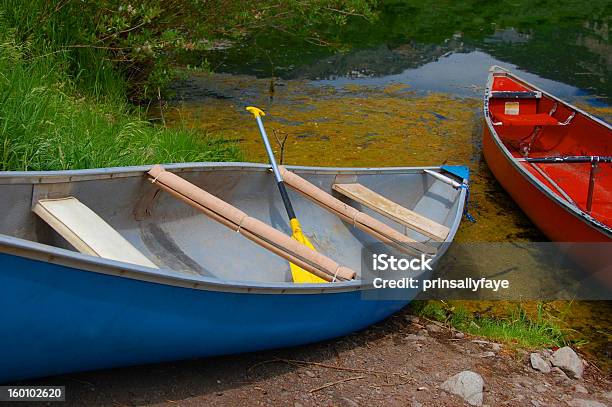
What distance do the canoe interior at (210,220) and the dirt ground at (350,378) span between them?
2.03ft

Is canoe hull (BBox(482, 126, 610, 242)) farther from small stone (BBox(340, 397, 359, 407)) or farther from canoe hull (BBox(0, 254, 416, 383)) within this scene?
small stone (BBox(340, 397, 359, 407))

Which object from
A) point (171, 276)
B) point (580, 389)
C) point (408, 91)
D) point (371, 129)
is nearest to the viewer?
point (171, 276)

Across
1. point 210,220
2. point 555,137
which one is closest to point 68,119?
point 210,220

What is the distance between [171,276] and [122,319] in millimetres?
277

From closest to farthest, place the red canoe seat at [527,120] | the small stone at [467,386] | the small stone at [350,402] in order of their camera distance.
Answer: the small stone at [350,402] < the small stone at [467,386] < the red canoe seat at [527,120]

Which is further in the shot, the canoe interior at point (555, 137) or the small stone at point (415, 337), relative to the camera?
the canoe interior at point (555, 137)

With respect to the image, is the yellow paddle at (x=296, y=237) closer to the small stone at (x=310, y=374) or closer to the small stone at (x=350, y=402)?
the small stone at (x=310, y=374)

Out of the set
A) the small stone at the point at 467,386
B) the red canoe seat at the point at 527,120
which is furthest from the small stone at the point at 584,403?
the red canoe seat at the point at 527,120

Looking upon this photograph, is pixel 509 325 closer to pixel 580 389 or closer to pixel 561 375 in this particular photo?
pixel 561 375

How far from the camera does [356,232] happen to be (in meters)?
4.91

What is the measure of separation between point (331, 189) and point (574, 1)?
1568 centimetres

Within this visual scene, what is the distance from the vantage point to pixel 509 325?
14.2 feet

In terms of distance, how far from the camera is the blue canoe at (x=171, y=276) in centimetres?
263

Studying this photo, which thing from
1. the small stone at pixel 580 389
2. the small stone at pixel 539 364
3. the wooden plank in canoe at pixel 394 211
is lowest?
the small stone at pixel 580 389
